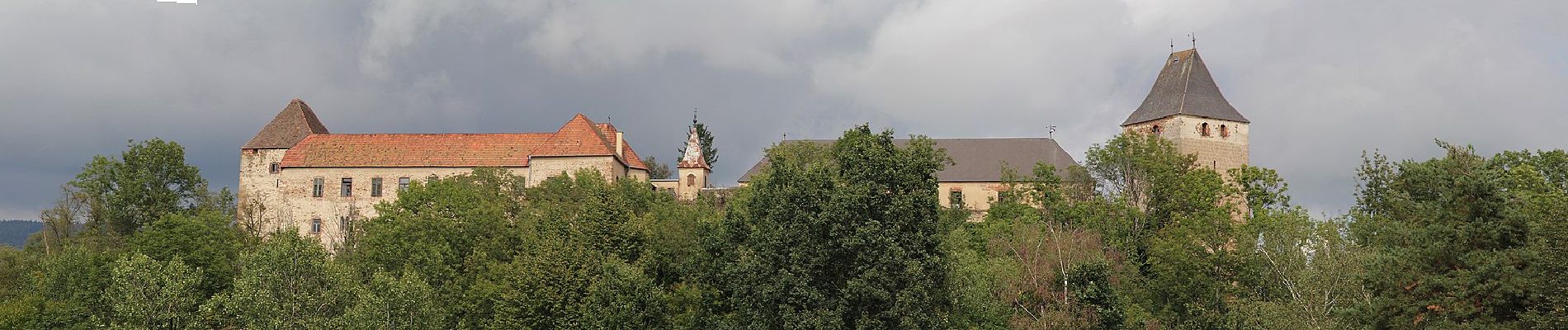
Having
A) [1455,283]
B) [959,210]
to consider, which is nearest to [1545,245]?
[1455,283]

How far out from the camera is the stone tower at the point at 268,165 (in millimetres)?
63562

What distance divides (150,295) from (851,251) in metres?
23.5

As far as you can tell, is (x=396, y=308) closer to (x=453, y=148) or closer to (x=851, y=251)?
(x=851, y=251)

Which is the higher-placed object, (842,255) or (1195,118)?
(1195,118)

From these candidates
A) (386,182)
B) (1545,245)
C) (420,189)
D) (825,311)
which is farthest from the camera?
(386,182)

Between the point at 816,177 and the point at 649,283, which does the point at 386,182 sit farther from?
the point at 816,177

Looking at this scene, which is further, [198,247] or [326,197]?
[326,197]

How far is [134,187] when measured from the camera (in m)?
58.1

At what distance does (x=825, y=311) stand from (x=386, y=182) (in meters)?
37.4

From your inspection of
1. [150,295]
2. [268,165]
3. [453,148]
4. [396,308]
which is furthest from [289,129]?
[396,308]

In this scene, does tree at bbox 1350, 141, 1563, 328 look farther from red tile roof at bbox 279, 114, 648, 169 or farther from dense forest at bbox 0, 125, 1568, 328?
red tile roof at bbox 279, 114, 648, 169

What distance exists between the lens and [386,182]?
63.0m

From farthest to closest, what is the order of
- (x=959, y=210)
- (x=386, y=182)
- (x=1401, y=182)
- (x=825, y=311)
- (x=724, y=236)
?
(x=386, y=182) → (x=959, y=210) → (x=1401, y=182) → (x=724, y=236) → (x=825, y=311)

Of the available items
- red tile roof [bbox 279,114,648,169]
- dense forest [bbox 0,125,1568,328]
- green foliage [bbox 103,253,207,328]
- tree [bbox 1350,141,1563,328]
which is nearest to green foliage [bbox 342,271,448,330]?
dense forest [bbox 0,125,1568,328]
